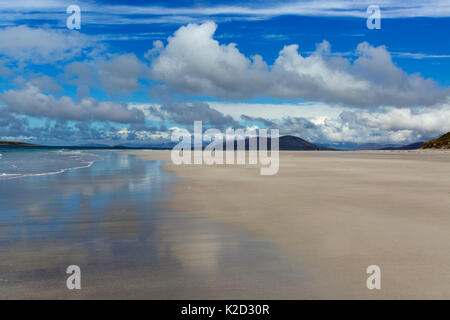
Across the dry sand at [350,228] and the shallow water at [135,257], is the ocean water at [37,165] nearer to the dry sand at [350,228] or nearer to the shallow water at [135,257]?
the dry sand at [350,228]

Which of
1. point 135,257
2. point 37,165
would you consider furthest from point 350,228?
point 37,165

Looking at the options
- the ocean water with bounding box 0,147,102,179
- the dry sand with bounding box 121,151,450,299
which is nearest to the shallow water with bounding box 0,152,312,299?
the dry sand with bounding box 121,151,450,299

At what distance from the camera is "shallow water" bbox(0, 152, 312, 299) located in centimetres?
521

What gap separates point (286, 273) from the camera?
5855 millimetres

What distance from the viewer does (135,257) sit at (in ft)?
21.7

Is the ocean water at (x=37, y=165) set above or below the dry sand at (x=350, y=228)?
above

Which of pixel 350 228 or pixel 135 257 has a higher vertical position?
pixel 350 228

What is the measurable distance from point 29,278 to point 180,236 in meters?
3.47

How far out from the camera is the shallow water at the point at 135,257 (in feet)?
17.1

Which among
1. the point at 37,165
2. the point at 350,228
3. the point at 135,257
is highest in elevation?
the point at 37,165

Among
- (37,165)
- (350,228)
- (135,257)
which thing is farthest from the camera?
(37,165)

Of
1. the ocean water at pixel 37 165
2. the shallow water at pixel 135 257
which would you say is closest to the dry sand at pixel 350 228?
the shallow water at pixel 135 257

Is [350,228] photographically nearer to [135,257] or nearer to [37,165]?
[135,257]
